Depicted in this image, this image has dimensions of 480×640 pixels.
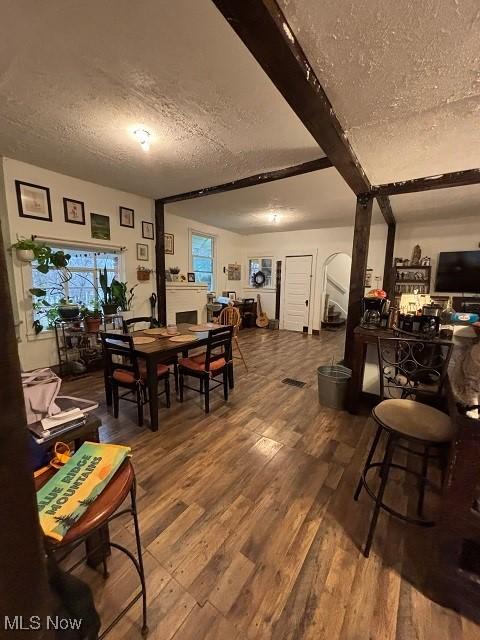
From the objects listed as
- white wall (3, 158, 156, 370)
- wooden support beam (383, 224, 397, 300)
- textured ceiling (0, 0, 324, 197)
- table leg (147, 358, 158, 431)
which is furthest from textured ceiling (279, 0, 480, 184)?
white wall (3, 158, 156, 370)

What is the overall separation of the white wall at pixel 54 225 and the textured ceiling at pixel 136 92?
Result: 0.22 metres

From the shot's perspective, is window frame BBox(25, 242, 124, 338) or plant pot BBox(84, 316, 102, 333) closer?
window frame BBox(25, 242, 124, 338)

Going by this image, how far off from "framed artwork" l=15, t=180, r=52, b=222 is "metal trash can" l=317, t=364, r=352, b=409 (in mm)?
3847

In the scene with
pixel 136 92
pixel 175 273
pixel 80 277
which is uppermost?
pixel 136 92

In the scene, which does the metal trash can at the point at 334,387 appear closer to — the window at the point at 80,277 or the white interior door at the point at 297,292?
the window at the point at 80,277

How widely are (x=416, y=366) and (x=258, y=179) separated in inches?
110

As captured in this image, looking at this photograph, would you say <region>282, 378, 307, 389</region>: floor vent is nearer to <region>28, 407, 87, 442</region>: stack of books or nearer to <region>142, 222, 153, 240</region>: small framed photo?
<region>28, 407, 87, 442</region>: stack of books

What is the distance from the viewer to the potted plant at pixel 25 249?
299 cm

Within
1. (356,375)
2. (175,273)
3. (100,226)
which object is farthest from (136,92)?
(175,273)

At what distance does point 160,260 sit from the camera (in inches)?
183

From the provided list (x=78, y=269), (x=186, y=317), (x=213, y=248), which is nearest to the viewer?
(x=78, y=269)

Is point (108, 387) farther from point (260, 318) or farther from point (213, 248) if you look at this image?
point (260, 318)

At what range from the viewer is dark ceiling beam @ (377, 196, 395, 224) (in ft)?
11.9

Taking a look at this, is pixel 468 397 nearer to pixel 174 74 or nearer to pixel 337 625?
pixel 337 625
